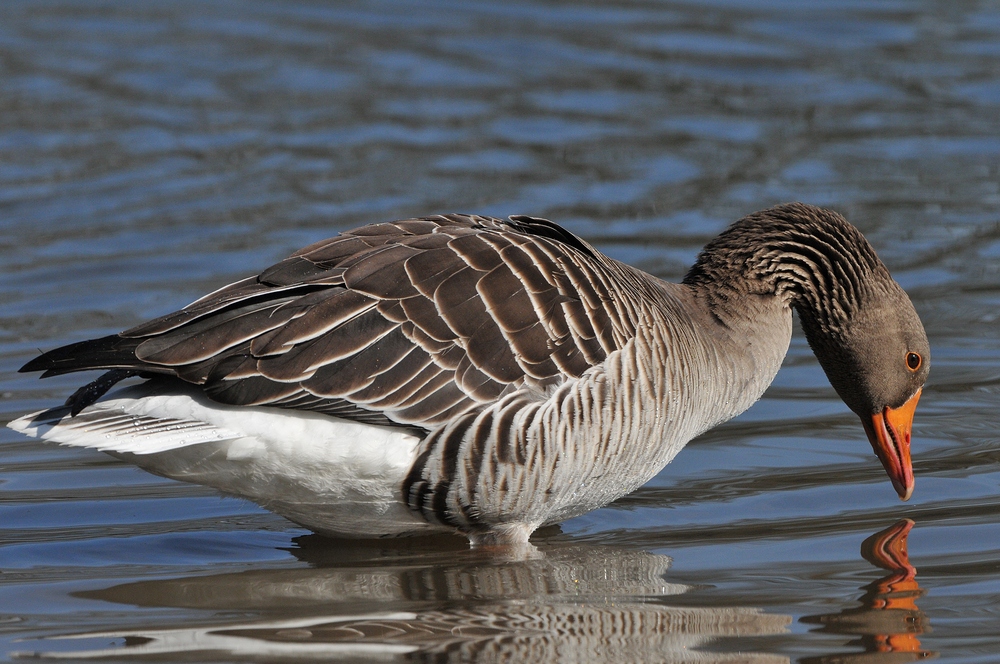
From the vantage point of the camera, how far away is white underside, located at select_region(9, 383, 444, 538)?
655 cm

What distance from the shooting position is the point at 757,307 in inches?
317

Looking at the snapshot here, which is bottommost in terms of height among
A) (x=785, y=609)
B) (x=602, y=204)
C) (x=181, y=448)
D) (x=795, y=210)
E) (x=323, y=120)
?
(x=785, y=609)

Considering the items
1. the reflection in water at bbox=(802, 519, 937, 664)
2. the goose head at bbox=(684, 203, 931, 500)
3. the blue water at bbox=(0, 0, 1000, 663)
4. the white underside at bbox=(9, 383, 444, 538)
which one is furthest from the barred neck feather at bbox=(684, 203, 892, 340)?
the white underside at bbox=(9, 383, 444, 538)

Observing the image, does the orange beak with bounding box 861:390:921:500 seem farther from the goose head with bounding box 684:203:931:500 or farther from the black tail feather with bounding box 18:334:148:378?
the black tail feather with bounding box 18:334:148:378

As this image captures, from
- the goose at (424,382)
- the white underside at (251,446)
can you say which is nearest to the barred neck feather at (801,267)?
the goose at (424,382)

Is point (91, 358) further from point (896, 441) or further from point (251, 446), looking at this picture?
point (896, 441)

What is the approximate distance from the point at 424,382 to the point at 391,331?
306 mm

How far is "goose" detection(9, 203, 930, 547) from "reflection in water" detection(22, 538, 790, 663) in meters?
0.31

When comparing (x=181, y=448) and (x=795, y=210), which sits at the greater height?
(x=795, y=210)

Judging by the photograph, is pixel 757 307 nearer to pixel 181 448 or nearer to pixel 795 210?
pixel 795 210

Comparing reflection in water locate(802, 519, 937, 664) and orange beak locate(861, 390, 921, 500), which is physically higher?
orange beak locate(861, 390, 921, 500)

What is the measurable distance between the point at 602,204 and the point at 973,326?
398 centimetres

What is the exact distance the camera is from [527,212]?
12906 mm

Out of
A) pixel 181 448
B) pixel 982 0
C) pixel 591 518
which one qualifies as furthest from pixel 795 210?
pixel 982 0
